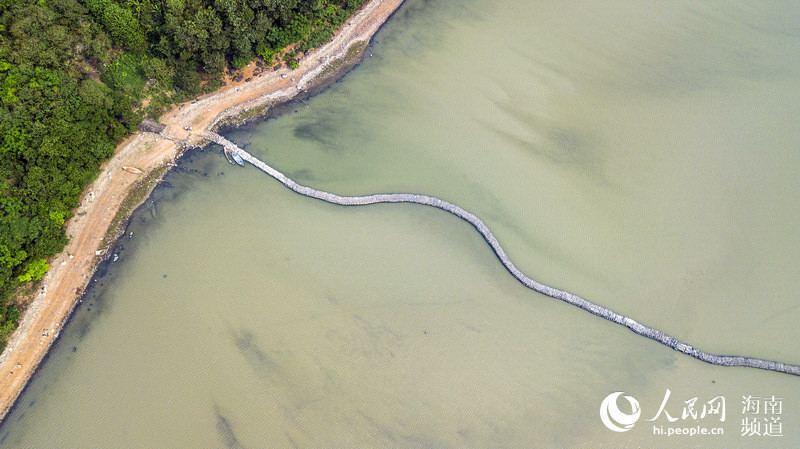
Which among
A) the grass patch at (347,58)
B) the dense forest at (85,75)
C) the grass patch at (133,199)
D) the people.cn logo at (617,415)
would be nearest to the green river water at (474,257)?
the people.cn logo at (617,415)

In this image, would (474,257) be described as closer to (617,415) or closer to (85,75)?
(617,415)

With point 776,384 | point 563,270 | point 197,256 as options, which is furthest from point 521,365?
point 197,256

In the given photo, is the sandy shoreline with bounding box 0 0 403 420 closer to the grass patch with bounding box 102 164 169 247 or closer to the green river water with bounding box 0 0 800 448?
the grass patch with bounding box 102 164 169 247

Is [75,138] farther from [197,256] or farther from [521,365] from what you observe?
[521,365]

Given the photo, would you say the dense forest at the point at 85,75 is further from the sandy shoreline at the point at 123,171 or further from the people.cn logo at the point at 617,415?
the people.cn logo at the point at 617,415

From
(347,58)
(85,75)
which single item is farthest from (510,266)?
(85,75)
